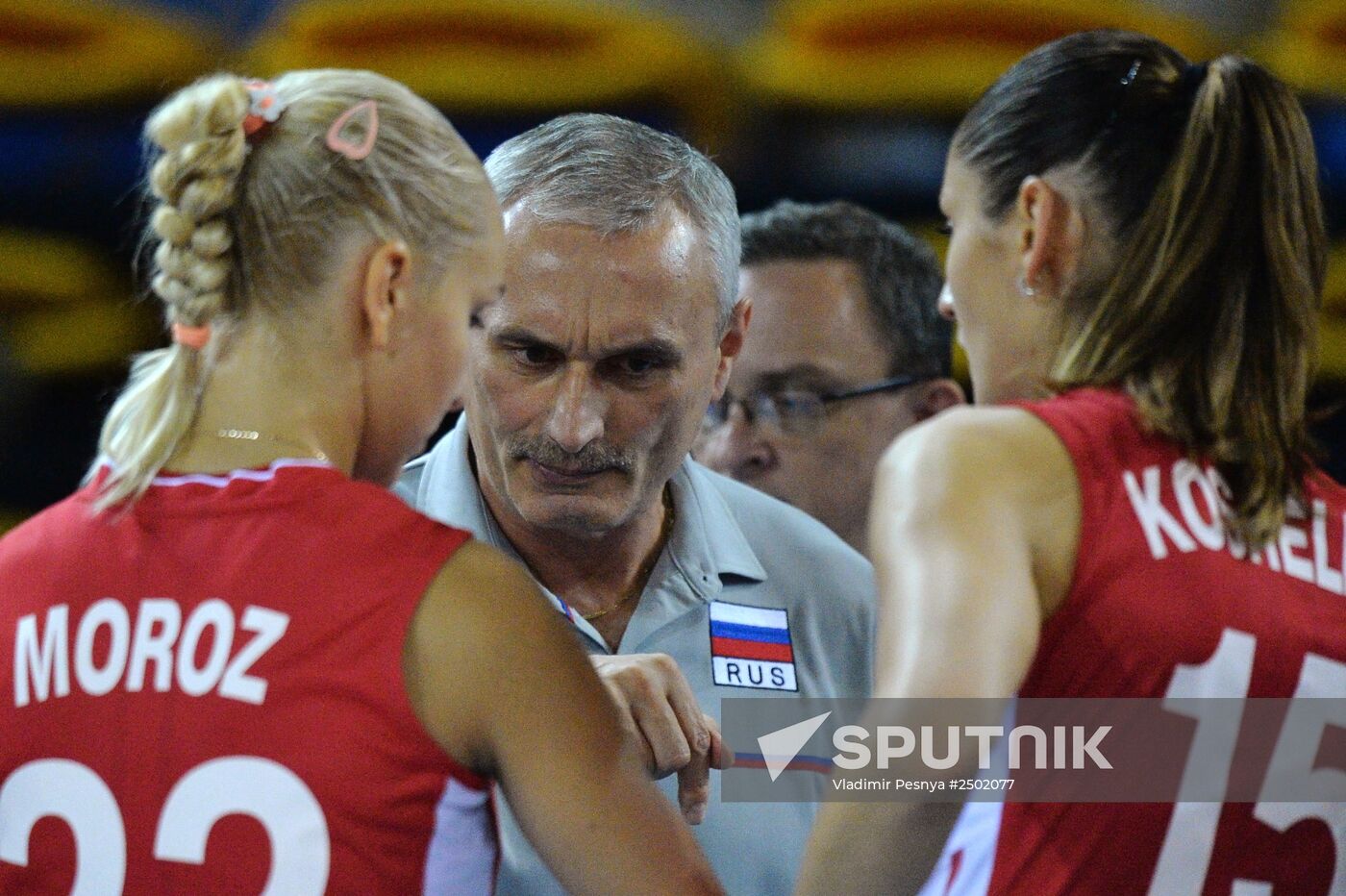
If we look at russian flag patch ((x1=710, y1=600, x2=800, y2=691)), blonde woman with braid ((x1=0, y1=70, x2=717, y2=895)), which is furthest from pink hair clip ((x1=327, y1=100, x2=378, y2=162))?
russian flag patch ((x1=710, y1=600, x2=800, y2=691))

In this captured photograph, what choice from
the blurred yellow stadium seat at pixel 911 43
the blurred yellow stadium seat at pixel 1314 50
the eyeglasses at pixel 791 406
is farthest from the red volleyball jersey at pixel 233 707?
the blurred yellow stadium seat at pixel 1314 50

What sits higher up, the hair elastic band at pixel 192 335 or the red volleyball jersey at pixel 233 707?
the hair elastic band at pixel 192 335

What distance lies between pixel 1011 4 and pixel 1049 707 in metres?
2.99

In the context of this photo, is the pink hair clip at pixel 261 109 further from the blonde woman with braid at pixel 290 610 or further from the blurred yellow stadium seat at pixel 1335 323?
the blurred yellow stadium seat at pixel 1335 323

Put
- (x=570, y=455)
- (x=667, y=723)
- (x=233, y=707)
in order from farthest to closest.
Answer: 1. (x=570, y=455)
2. (x=667, y=723)
3. (x=233, y=707)

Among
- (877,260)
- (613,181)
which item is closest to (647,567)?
(613,181)

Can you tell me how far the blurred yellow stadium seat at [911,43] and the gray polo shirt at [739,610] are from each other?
2.01m

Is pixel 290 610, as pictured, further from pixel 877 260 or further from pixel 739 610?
pixel 877 260

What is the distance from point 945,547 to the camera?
4.20ft

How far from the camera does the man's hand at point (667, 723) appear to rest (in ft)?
5.24

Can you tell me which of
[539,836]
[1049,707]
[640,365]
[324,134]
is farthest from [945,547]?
[640,365]

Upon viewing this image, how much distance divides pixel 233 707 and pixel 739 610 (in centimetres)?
103

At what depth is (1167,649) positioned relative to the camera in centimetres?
134

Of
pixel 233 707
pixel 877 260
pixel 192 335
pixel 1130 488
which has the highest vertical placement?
pixel 192 335
